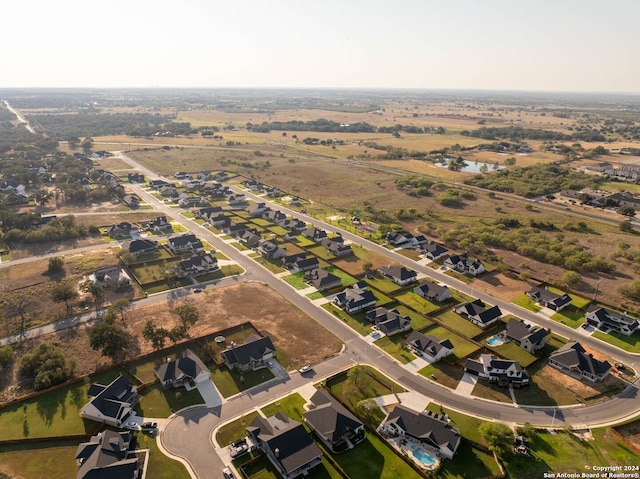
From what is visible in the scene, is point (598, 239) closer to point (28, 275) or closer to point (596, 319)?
point (596, 319)

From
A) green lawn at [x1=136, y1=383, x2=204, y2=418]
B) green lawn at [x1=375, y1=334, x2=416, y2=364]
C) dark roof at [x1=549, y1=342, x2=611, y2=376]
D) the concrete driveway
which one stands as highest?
dark roof at [x1=549, y1=342, x2=611, y2=376]

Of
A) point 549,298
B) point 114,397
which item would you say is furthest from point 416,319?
point 114,397

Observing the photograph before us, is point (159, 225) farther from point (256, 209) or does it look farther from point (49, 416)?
point (49, 416)

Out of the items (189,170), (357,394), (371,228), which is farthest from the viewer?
(189,170)

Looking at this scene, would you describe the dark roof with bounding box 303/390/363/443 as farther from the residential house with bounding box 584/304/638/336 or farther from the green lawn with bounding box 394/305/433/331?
the residential house with bounding box 584/304/638/336

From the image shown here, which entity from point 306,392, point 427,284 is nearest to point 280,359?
point 306,392

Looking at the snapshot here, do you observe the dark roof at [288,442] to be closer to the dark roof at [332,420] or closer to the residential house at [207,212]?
the dark roof at [332,420]

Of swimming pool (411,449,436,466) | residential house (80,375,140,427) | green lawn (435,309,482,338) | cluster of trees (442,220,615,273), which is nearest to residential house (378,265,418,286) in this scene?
green lawn (435,309,482,338)
